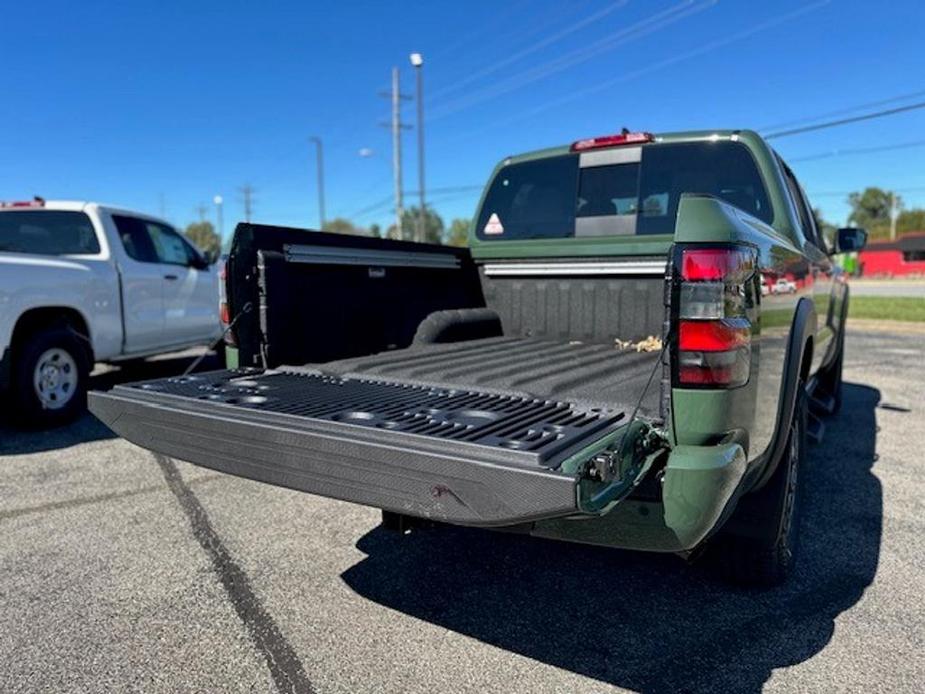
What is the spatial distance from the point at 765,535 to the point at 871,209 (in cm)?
12011

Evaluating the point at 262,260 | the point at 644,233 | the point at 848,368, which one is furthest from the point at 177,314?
the point at 848,368

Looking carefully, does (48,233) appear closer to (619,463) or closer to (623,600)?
(623,600)

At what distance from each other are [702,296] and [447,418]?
92 cm

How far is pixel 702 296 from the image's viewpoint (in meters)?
2.04

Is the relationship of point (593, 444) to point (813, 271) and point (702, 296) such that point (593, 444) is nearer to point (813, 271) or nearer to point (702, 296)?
point (702, 296)

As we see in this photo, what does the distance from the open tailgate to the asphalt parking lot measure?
72 centimetres

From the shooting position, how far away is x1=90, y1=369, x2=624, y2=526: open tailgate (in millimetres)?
1844

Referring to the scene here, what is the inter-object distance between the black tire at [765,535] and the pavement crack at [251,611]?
1785 millimetres

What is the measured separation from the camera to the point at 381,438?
6.88 ft

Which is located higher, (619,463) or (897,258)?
(897,258)

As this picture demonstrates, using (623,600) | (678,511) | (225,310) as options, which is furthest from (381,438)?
(225,310)

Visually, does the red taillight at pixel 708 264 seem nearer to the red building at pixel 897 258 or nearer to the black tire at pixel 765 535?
the black tire at pixel 765 535

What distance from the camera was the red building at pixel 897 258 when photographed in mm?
69188

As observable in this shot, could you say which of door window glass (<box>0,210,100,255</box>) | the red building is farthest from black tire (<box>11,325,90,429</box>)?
the red building
